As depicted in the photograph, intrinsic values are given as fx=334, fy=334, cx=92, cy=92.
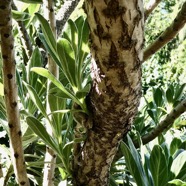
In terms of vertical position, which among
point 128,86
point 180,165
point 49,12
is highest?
point 49,12

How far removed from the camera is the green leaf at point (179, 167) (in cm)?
73

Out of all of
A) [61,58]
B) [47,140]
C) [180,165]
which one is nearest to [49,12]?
[61,58]

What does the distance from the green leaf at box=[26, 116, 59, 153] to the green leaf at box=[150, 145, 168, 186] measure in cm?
22

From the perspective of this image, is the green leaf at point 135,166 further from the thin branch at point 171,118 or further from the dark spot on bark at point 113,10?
the dark spot on bark at point 113,10

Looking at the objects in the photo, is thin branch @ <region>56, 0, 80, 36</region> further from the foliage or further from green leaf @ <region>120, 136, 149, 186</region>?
green leaf @ <region>120, 136, 149, 186</region>

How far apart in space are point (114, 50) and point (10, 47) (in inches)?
5.8

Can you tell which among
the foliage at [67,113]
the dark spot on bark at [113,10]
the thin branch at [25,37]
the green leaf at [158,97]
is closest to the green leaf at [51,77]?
the foliage at [67,113]

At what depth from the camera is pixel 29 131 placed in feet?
2.37

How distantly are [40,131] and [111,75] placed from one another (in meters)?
0.26

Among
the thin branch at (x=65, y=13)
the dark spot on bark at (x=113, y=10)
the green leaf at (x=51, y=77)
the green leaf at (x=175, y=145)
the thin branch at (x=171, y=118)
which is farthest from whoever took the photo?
the thin branch at (x=65, y=13)

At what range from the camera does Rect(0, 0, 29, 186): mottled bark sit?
0.42 meters

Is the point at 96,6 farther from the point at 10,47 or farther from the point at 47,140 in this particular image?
the point at 47,140

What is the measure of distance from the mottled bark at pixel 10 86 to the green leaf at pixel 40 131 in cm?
7

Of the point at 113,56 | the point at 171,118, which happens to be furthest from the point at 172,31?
the point at 113,56
